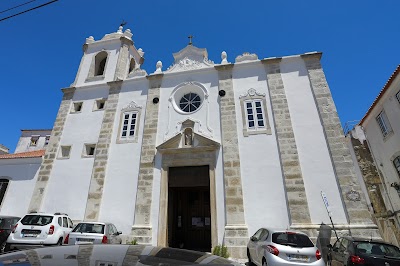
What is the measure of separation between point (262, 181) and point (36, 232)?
901 cm

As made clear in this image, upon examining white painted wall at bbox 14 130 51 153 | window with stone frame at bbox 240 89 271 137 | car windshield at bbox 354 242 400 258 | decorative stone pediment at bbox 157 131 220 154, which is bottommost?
car windshield at bbox 354 242 400 258

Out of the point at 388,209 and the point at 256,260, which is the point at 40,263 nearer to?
the point at 256,260

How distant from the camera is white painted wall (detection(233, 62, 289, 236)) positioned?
9.81m

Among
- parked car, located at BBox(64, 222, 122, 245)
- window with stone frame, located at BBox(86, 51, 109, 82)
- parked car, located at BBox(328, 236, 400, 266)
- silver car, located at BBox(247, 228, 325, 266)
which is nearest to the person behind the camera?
parked car, located at BBox(328, 236, 400, 266)

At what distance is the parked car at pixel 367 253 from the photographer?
595 cm

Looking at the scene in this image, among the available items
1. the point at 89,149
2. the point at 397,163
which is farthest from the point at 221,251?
the point at 397,163

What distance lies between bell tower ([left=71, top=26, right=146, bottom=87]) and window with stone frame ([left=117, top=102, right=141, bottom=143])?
9.31 feet

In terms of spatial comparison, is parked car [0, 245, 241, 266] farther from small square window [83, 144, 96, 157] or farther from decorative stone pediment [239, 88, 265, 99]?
small square window [83, 144, 96, 157]

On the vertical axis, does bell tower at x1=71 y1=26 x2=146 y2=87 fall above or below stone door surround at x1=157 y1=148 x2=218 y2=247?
above

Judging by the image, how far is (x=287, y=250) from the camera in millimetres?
6227

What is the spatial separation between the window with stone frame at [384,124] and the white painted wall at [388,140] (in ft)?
0.81

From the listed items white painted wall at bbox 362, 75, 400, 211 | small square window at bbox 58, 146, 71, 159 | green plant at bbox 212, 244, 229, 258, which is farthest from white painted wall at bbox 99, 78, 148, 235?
white painted wall at bbox 362, 75, 400, 211

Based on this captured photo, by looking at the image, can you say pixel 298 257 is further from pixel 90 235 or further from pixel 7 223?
pixel 7 223

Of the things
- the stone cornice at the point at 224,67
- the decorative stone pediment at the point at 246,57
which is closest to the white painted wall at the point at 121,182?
the stone cornice at the point at 224,67
